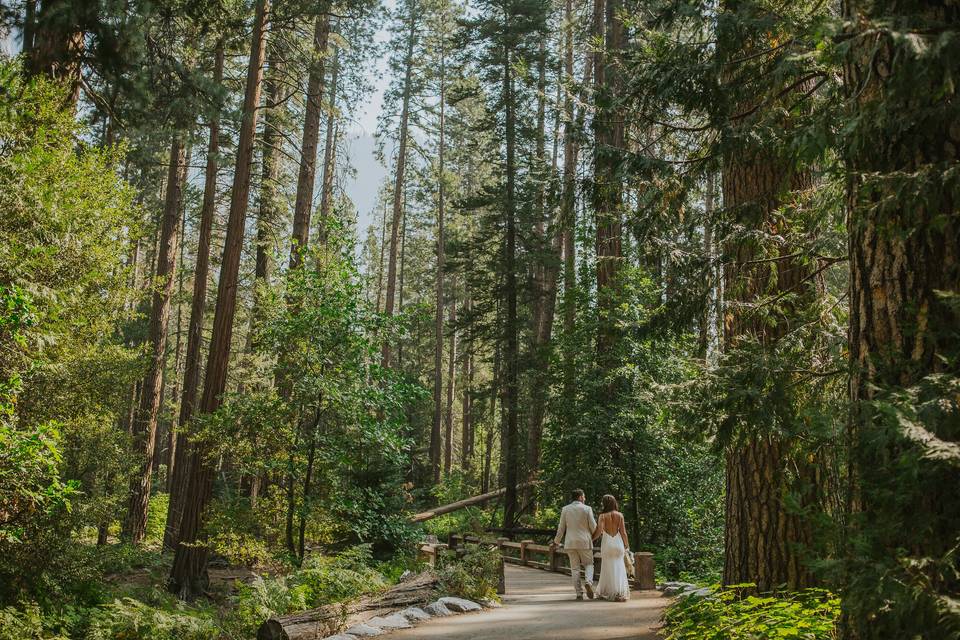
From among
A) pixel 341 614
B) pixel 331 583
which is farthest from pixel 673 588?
pixel 341 614

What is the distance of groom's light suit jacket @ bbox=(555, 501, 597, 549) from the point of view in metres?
11.4

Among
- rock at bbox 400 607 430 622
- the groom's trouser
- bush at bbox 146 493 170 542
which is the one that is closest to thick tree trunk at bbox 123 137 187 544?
bush at bbox 146 493 170 542

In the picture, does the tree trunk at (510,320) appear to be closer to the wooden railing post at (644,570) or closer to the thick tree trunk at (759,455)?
the wooden railing post at (644,570)

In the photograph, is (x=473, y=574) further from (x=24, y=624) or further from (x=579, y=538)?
(x=24, y=624)

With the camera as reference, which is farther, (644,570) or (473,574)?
(644,570)

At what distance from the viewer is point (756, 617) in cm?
526

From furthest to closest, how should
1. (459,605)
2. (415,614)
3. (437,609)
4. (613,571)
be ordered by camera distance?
1. (613,571)
2. (459,605)
3. (437,609)
4. (415,614)

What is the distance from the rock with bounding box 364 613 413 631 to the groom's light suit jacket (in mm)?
3759

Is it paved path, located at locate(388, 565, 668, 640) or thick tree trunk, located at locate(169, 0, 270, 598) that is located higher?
thick tree trunk, located at locate(169, 0, 270, 598)

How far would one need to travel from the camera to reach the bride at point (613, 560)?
35.6 ft


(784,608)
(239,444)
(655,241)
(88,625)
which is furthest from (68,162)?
(784,608)

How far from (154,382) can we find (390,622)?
12805 millimetres

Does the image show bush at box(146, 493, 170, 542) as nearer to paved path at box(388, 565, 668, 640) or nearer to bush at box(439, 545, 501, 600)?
bush at box(439, 545, 501, 600)

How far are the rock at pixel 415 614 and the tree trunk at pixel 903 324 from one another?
574cm
